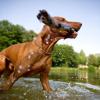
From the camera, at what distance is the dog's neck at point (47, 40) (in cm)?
948

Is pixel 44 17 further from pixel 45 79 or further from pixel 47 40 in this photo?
pixel 45 79

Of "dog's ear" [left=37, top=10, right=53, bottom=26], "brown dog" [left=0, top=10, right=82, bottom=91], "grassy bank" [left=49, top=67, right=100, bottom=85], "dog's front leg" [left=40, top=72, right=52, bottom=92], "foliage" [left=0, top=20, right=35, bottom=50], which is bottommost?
"grassy bank" [left=49, top=67, right=100, bottom=85]

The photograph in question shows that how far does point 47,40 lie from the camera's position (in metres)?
9.53

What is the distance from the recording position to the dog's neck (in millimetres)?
9484

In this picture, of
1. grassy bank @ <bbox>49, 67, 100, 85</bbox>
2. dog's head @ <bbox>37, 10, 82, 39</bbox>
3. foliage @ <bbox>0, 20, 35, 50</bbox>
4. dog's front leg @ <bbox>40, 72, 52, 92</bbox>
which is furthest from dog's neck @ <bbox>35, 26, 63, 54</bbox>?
foliage @ <bbox>0, 20, 35, 50</bbox>

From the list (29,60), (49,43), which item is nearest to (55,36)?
(49,43)

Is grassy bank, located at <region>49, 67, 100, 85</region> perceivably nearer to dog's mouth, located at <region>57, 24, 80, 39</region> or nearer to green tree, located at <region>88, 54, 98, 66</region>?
dog's mouth, located at <region>57, 24, 80, 39</region>

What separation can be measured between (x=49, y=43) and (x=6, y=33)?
273 ft

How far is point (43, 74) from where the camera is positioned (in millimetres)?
9938

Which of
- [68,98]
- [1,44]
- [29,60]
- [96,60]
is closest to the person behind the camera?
[29,60]

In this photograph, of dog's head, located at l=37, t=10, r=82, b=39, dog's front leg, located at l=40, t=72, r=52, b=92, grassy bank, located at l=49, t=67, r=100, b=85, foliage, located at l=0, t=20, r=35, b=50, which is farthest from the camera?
foliage, located at l=0, t=20, r=35, b=50

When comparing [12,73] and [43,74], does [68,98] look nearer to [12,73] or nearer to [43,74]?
[43,74]

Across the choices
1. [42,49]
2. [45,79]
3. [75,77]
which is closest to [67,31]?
[42,49]

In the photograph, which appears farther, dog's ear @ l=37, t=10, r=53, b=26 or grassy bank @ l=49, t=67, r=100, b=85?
grassy bank @ l=49, t=67, r=100, b=85
